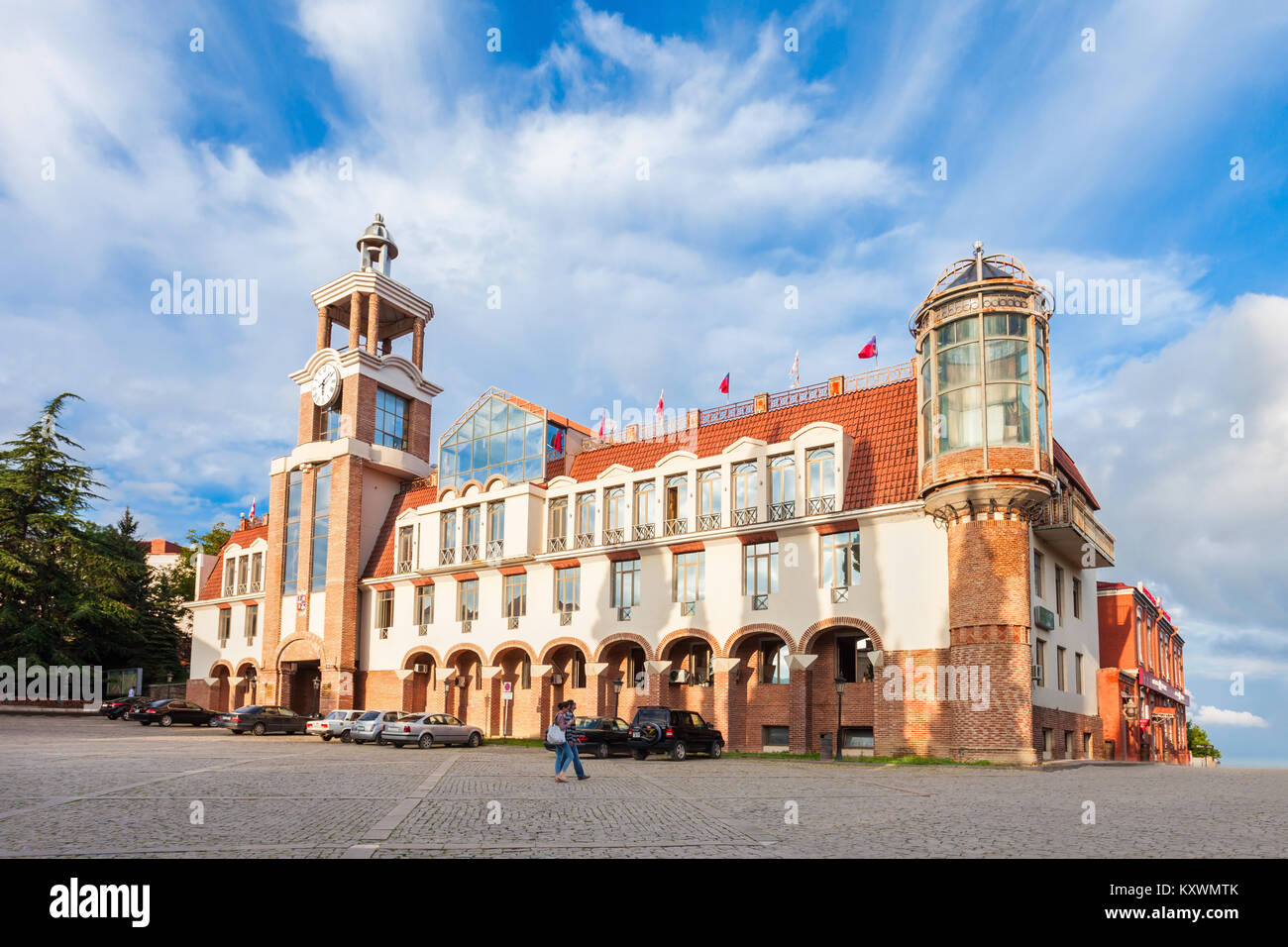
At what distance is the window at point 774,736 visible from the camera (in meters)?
35.6

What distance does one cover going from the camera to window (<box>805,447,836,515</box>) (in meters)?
34.7

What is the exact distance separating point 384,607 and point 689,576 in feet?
60.3

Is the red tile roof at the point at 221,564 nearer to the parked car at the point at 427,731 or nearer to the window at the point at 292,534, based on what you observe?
the window at the point at 292,534

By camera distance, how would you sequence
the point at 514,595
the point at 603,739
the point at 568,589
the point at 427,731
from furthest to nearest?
the point at 514,595
the point at 568,589
the point at 427,731
the point at 603,739

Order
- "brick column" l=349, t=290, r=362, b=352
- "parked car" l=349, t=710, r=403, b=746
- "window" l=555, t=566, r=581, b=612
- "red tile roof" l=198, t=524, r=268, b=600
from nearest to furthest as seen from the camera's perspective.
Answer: "parked car" l=349, t=710, r=403, b=746, "window" l=555, t=566, r=581, b=612, "brick column" l=349, t=290, r=362, b=352, "red tile roof" l=198, t=524, r=268, b=600

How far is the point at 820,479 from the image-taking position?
35125mm

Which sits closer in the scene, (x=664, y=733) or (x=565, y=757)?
(x=565, y=757)

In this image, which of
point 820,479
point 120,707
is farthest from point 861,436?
point 120,707

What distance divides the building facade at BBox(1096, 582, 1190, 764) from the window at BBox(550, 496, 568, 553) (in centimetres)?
2355

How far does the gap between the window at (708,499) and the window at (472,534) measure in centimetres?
1176

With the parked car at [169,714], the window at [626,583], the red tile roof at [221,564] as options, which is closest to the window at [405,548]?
the parked car at [169,714]

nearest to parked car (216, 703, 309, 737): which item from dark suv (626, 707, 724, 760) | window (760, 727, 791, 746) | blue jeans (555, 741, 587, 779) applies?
dark suv (626, 707, 724, 760)

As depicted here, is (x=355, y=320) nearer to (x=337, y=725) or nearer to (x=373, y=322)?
(x=373, y=322)

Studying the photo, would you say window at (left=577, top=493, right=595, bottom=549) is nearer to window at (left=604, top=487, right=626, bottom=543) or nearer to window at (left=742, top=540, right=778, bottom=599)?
window at (left=604, top=487, right=626, bottom=543)
